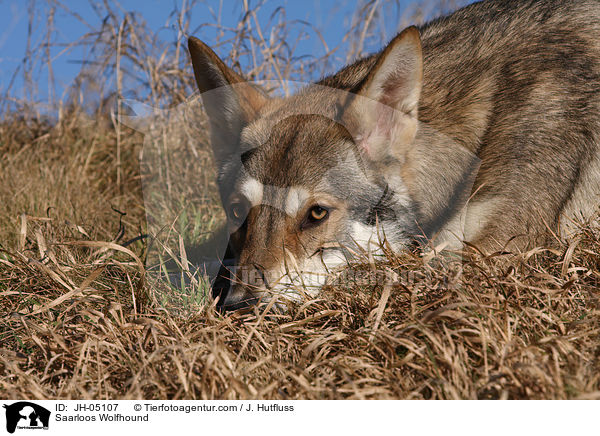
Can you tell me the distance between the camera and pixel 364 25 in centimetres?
668

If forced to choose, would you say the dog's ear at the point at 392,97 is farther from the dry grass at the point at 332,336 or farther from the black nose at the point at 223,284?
the black nose at the point at 223,284

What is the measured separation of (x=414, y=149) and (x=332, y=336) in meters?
1.39

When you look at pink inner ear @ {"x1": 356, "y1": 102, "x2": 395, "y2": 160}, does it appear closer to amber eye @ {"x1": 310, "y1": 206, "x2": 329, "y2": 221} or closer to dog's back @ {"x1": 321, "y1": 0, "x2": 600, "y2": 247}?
dog's back @ {"x1": 321, "y1": 0, "x2": 600, "y2": 247}

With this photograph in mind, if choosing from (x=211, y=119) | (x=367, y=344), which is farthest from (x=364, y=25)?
(x=367, y=344)

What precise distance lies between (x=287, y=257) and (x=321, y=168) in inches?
21.8

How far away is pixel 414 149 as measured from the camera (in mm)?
3348

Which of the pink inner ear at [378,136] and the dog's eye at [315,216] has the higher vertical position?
the pink inner ear at [378,136]

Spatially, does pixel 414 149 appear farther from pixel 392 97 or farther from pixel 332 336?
pixel 332 336

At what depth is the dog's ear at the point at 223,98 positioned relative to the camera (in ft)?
10.6
